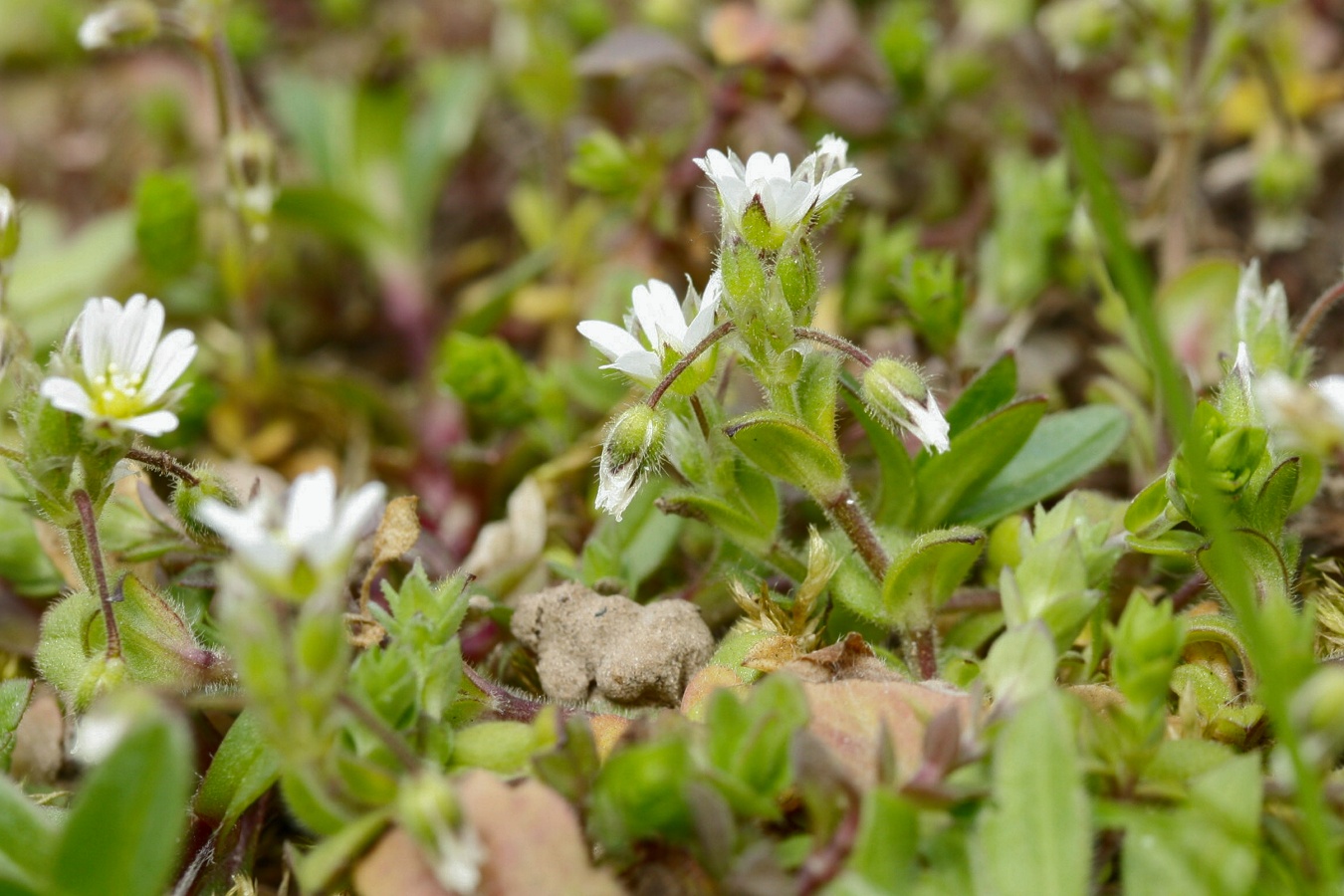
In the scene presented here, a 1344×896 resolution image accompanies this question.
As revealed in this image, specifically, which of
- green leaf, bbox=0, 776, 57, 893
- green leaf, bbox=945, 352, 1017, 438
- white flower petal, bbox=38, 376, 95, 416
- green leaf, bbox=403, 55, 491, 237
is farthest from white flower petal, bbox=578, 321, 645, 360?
green leaf, bbox=403, 55, 491, 237

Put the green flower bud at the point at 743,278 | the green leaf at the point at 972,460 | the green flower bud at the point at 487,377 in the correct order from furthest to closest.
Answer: the green flower bud at the point at 487,377 < the green leaf at the point at 972,460 < the green flower bud at the point at 743,278

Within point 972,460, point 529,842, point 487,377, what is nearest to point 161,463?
point 487,377

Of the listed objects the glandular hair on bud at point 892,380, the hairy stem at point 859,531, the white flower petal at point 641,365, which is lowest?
the hairy stem at point 859,531

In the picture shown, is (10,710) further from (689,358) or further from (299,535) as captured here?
(689,358)

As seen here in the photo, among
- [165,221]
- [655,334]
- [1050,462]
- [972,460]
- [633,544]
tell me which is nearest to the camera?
[655,334]

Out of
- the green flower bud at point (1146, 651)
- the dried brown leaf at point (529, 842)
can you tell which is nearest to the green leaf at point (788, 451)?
the green flower bud at point (1146, 651)

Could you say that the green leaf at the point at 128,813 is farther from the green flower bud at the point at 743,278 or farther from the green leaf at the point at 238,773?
the green flower bud at the point at 743,278

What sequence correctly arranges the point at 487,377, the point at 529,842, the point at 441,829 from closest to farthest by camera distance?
the point at 441,829, the point at 529,842, the point at 487,377

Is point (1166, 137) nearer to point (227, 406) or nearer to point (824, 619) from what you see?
point (824, 619)
